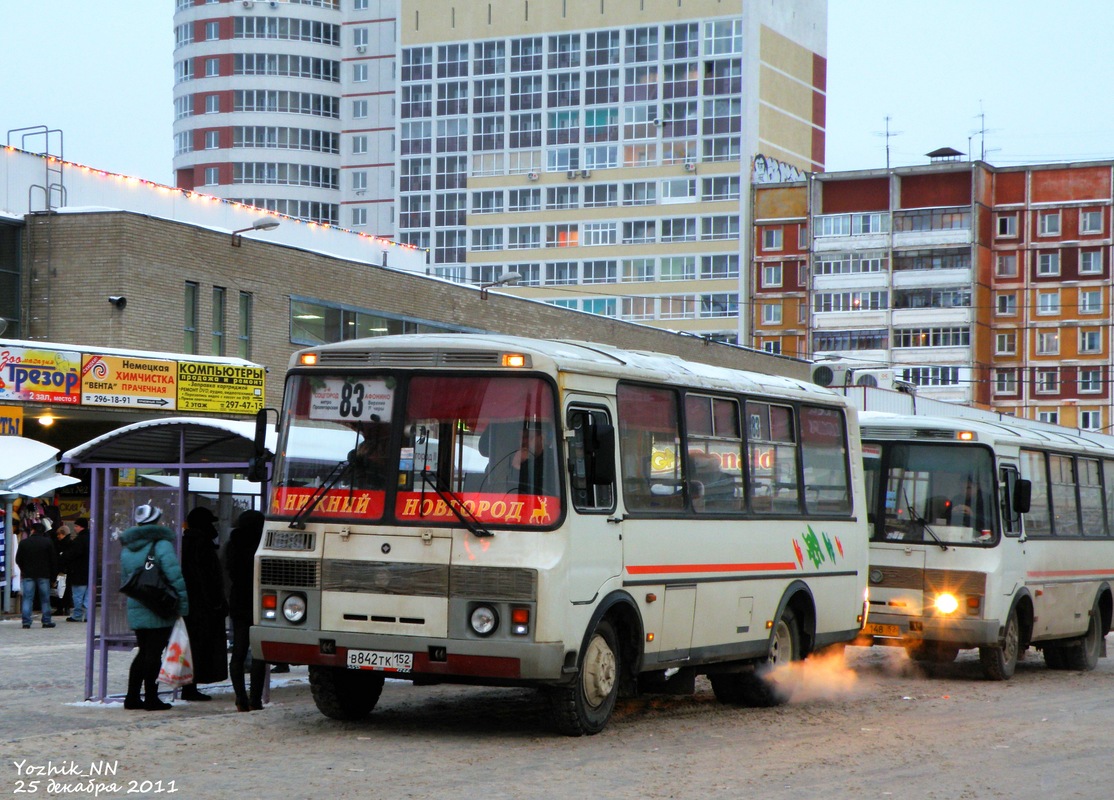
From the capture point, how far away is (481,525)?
1195 cm

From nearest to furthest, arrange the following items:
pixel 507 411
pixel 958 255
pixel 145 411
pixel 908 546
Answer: pixel 507 411
pixel 908 546
pixel 145 411
pixel 958 255

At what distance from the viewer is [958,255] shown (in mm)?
116438

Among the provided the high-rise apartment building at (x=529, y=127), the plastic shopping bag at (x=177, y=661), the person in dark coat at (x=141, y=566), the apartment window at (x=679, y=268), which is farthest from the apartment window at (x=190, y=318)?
the apartment window at (x=679, y=268)

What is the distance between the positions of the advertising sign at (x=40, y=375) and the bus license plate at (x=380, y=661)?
21891 mm

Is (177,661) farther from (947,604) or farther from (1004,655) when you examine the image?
(1004,655)

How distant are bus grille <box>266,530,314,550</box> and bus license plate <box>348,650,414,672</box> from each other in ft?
2.87

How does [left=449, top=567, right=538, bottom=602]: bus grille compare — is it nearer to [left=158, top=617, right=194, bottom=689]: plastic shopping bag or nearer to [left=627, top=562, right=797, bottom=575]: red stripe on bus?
[left=627, top=562, right=797, bottom=575]: red stripe on bus

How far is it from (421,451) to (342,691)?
84.9 inches

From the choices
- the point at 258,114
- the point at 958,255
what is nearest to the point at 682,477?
the point at 958,255

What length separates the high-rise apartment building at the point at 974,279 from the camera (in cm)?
11569

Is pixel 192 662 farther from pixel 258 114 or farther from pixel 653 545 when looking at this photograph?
pixel 258 114

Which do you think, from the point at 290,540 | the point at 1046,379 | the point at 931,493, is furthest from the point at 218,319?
the point at 1046,379

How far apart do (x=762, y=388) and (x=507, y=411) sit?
408cm

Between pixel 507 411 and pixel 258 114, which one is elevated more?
pixel 258 114
